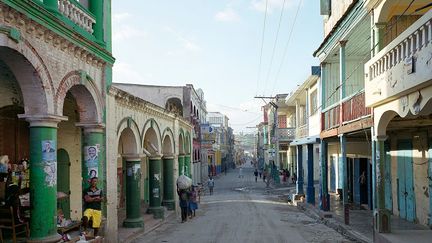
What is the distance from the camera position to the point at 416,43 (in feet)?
29.1

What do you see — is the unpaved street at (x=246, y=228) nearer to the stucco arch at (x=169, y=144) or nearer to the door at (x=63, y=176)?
the door at (x=63, y=176)

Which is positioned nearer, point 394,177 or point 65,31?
point 65,31

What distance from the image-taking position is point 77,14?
10.6 metres

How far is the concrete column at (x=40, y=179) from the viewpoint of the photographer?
861cm

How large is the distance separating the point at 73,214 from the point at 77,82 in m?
4.55

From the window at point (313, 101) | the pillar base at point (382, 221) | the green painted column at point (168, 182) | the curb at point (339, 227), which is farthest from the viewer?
the window at point (313, 101)

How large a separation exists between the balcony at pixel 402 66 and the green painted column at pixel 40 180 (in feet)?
22.4

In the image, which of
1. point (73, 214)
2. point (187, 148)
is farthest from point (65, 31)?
point (187, 148)


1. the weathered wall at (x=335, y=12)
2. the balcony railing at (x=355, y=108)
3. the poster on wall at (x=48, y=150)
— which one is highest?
the weathered wall at (x=335, y=12)

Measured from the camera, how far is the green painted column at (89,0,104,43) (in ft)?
38.7

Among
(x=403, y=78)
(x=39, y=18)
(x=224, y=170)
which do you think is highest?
(x=39, y=18)

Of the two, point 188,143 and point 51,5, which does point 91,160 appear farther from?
Result: point 188,143

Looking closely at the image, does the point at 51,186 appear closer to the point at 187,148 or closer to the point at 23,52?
the point at 23,52

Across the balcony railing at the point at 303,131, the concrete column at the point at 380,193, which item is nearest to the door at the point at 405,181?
the concrete column at the point at 380,193
